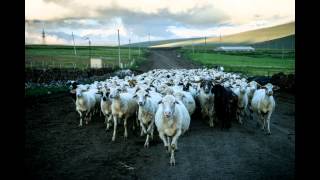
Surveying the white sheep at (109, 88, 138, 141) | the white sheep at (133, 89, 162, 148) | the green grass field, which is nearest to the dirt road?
the white sheep at (133, 89, 162, 148)

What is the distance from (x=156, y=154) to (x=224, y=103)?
5.77m

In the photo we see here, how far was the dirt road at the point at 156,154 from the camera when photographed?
980 cm

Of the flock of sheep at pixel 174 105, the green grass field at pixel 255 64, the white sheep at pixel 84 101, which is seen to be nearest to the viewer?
the flock of sheep at pixel 174 105

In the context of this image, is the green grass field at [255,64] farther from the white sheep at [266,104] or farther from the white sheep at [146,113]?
the white sheep at [146,113]

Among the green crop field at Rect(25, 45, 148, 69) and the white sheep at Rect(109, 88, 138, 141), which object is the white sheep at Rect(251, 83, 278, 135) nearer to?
the white sheep at Rect(109, 88, 138, 141)

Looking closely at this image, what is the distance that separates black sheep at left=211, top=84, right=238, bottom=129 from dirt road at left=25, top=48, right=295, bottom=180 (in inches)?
24.0

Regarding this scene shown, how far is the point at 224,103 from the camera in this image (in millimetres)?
16469

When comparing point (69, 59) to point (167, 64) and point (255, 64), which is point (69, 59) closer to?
point (167, 64)

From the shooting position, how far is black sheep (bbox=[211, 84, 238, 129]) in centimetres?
1622

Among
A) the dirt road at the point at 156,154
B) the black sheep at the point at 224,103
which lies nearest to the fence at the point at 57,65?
the dirt road at the point at 156,154

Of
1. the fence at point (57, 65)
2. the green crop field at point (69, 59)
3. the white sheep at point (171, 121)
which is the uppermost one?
the green crop field at point (69, 59)

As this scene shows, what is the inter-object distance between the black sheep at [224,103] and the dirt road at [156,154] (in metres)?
0.61

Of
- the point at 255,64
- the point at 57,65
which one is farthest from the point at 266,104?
the point at 255,64

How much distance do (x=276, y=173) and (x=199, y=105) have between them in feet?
29.6
